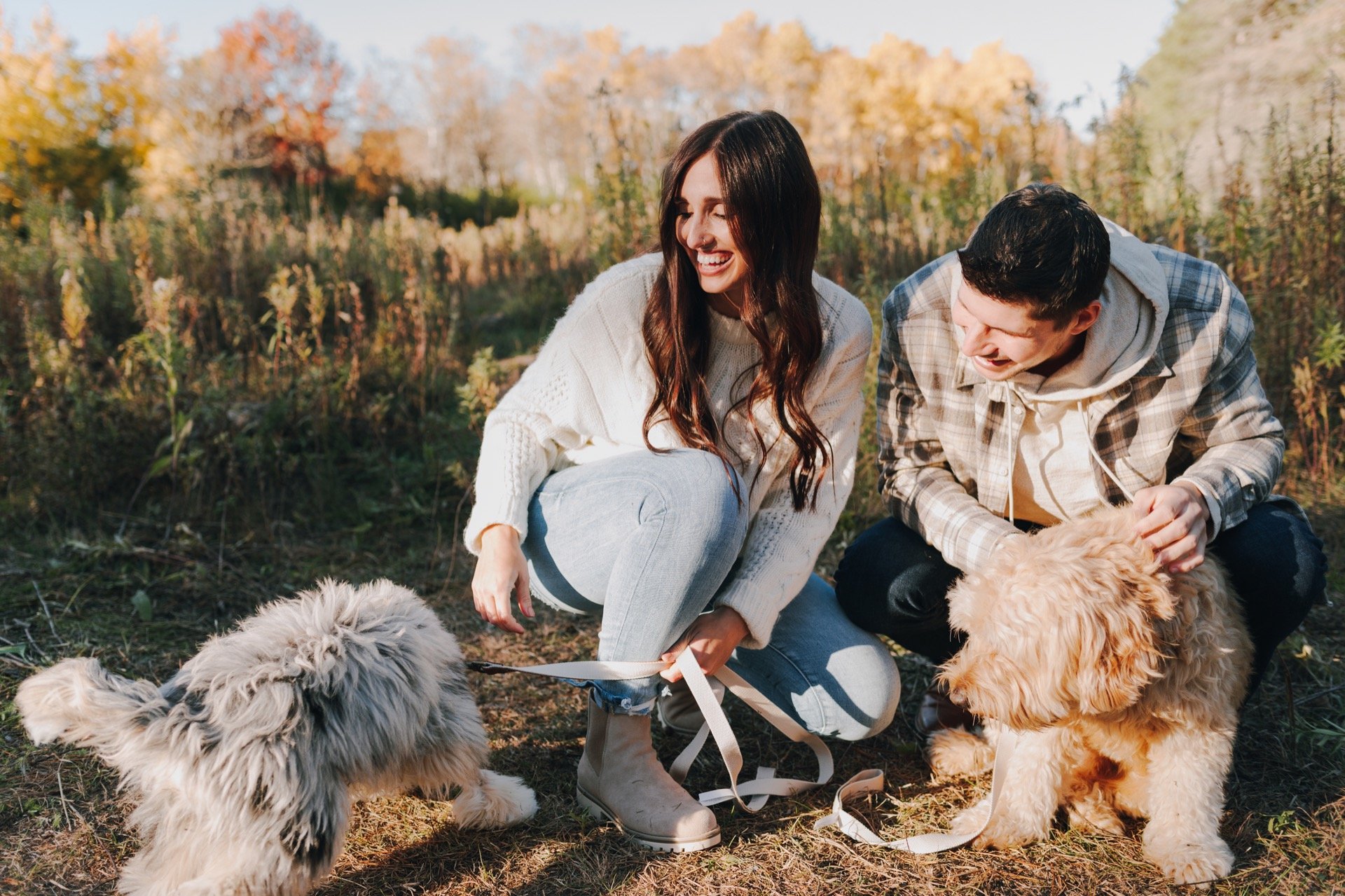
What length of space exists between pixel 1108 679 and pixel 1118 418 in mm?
777

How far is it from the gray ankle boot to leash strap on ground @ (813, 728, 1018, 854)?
1.07 feet

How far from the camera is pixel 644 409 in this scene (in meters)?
2.51

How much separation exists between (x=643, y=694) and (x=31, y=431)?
3.53 m

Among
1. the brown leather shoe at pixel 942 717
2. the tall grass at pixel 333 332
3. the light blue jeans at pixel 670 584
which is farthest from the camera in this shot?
the tall grass at pixel 333 332

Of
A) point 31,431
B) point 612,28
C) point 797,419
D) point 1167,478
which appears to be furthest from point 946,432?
point 612,28

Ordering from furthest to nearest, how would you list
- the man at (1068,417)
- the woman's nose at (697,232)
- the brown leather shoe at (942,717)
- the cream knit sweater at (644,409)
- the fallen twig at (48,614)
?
the fallen twig at (48,614)
the brown leather shoe at (942,717)
the cream knit sweater at (644,409)
the woman's nose at (697,232)
the man at (1068,417)

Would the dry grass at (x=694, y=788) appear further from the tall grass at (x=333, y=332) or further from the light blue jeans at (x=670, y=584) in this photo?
the tall grass at (x=333, y=332)

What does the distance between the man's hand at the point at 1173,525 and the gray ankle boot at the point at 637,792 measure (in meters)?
1.27

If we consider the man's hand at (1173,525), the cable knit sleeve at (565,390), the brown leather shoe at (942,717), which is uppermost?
the cable knit sleeve at (565,390)

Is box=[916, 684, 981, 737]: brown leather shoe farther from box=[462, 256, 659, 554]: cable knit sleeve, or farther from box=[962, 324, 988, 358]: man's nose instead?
→ box=[462, 256, 659, 554]: cable knit sleeve

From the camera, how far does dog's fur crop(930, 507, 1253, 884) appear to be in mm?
1863

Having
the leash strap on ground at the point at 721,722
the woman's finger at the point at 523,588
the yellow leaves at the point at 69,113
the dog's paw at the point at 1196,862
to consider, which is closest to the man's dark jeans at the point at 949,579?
the leash strap on ground at the point at 721,722

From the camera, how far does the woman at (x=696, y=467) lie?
2.26 metres

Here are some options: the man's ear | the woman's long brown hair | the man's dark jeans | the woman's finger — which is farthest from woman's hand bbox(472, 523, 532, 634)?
the man's ear
